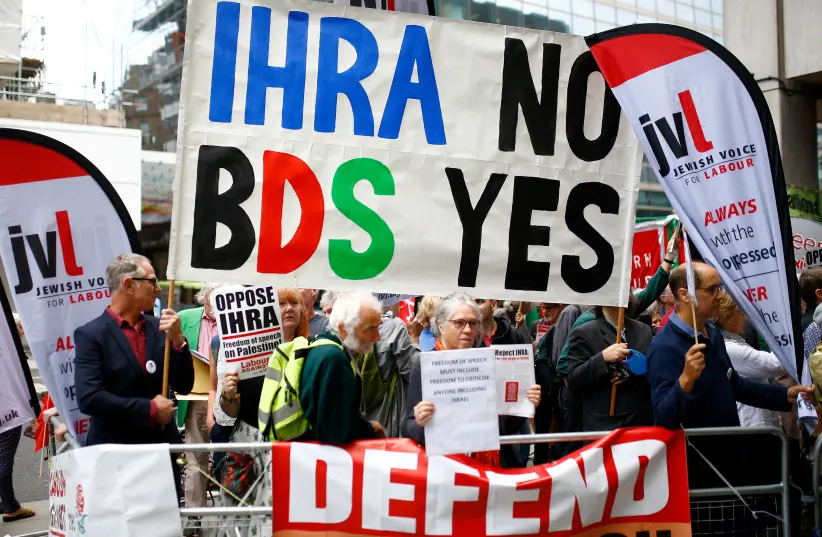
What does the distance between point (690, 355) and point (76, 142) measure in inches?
1234

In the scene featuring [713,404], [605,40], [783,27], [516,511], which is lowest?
[516,511]

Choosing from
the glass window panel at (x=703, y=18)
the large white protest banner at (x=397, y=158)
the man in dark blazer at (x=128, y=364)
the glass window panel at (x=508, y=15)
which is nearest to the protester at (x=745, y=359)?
the large white protest banner at (x=397, y=158)

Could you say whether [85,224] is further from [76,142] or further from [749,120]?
[76,142]

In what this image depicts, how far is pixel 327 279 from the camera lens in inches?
192

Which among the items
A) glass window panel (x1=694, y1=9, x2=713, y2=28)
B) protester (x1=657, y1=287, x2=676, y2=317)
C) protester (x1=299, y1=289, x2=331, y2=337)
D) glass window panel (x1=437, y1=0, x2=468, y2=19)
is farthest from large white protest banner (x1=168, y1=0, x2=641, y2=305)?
glass window panel (x1=694, y1=9, x2=713, y2=28)

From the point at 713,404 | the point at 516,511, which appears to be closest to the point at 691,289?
the point at 713,404

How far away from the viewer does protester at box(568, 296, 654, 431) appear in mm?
5277

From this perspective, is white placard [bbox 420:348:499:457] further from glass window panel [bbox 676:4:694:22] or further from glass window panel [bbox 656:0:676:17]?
glass window panel [bbox 676:4:694:22]

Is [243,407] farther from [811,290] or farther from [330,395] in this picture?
[811,290]

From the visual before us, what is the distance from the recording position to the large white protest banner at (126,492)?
4.30 m

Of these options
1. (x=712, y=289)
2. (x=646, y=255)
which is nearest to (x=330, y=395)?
(x=712, y=289)

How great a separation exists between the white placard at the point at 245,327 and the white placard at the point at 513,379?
55.2 inches

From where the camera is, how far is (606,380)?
17.7 ft

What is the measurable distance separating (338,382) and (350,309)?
1.56 feet
